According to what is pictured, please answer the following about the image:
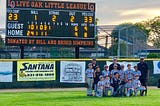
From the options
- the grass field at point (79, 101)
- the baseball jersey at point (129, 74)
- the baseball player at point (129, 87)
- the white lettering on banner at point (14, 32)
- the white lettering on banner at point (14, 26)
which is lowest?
the grass field at point (79, 101)

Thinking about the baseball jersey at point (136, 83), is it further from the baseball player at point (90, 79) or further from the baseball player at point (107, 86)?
the baseball player at point (90, 79)

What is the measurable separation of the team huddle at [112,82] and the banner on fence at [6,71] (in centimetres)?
843

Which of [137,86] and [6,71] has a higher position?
[6,71]

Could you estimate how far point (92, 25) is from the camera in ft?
104

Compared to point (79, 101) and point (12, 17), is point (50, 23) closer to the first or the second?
point (12, 17)

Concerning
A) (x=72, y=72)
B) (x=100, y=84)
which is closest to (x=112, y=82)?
(x=100, y=84)

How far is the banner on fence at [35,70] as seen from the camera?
29.2 meters

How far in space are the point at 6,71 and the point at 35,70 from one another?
5.72ft

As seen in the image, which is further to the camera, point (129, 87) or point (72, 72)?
point (72, 72)

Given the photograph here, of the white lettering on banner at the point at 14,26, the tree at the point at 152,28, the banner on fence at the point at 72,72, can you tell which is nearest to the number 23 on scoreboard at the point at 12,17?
the white lettering on banner at the point at 14,26

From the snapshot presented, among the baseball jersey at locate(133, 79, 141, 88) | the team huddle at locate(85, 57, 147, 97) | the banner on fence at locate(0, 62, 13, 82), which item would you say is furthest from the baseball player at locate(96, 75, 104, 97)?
the banner on fence at locate(0, 62, 13, 82)

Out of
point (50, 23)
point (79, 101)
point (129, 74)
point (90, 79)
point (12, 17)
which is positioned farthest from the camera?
point (50, 23)

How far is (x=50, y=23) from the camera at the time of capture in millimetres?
30719

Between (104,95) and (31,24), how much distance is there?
10.5 m
